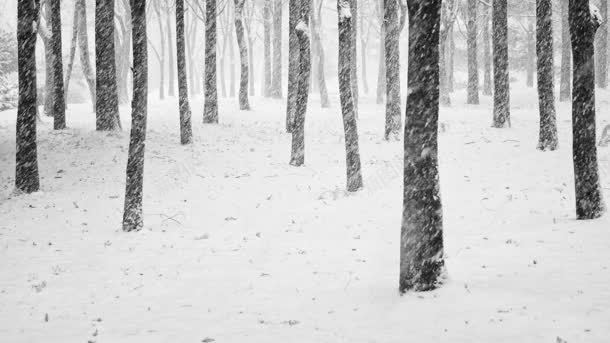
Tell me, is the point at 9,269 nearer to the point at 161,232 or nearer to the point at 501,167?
the point at 161,232

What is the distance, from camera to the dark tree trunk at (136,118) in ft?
34.3

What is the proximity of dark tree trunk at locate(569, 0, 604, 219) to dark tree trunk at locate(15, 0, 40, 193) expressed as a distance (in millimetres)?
13146

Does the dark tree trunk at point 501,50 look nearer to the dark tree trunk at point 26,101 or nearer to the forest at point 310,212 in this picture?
the forest at point 310,212

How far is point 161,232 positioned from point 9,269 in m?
3.04

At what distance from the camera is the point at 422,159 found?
626 centimetres

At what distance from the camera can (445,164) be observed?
1546 cm

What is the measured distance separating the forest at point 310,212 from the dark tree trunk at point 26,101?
5 cm

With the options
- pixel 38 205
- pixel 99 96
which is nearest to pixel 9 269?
pixel 38 205

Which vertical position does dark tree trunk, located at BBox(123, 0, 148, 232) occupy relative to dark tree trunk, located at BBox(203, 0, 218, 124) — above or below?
below

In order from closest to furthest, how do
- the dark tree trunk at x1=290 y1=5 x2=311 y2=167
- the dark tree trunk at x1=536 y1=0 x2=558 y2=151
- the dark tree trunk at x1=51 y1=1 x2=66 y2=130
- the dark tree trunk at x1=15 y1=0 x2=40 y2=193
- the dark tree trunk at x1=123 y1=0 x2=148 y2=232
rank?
the dark tree trunk at x1=123 y1=0 x2=148 y2=232 → the dark tree trunk at x1=15 y1=0 x2=40 y2=193 → the dark tree trunk at x1=536 y1=0 x2=558 y2=151 → the dark tree trunk at x1=290 y1=5 x2=311 y2=167 → the dark tree trunk at x1=51 y1=1 x2=66 y2=130

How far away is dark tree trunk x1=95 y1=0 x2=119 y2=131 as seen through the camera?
18.0 metres

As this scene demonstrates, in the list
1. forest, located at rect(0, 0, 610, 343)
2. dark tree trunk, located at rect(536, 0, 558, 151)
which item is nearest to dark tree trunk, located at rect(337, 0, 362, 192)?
forest, located at rect(0, 0, 610, 343)

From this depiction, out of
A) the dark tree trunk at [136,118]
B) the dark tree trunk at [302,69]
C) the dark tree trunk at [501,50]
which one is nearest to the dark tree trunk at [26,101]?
the dark tree trunk at [136,118]

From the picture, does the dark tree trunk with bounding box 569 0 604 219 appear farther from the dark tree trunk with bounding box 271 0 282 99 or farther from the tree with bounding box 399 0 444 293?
the dark tree trunk with bounding box 271 0 282 99
